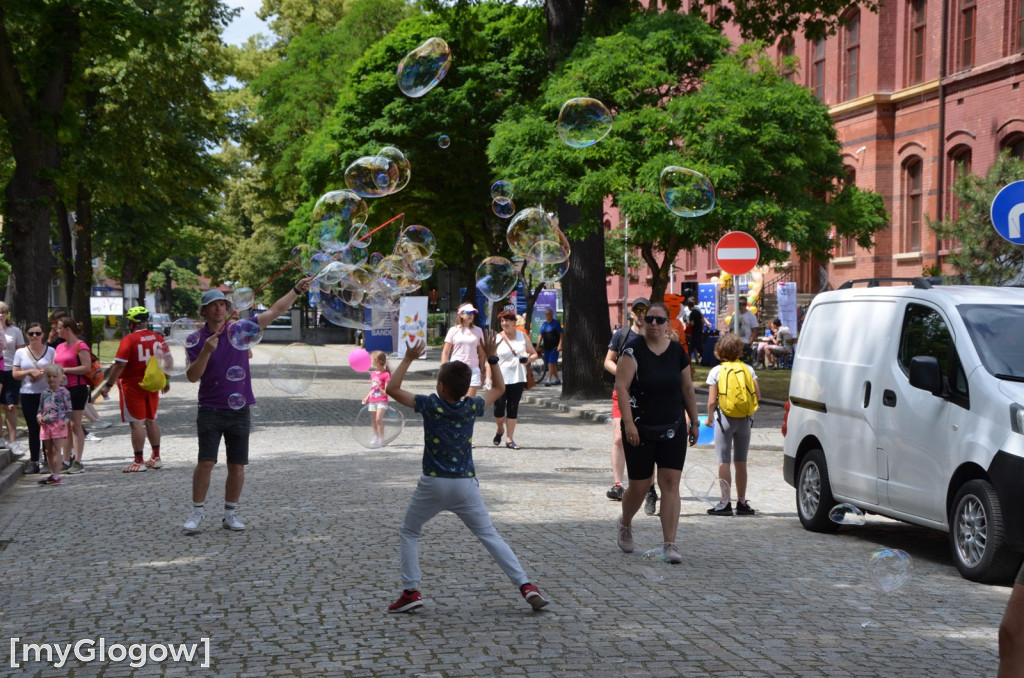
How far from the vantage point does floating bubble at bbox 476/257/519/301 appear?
14.6m

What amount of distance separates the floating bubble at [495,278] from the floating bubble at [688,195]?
2335 mm

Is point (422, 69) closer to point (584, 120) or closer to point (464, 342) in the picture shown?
point (584, 120)

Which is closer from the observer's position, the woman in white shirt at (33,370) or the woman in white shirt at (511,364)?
the woman in white shirt at (33,370)

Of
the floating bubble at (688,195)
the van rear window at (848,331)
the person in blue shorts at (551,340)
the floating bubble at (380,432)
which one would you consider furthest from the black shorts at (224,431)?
the person in blue shorts at (551,340)

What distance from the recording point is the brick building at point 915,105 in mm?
33688

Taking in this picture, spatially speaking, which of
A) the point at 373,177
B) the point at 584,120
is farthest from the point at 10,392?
the point at 584,120

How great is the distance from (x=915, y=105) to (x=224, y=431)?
3310 cm

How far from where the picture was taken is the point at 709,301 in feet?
151

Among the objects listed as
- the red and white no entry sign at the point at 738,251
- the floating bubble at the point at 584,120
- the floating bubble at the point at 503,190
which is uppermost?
the floating bubble at the point at 584,120

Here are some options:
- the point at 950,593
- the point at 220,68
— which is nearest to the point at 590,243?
the point at 220,68

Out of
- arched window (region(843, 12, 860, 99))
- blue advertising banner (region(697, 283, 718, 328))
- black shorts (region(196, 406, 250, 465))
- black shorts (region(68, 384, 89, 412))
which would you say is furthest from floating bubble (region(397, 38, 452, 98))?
→ blue advertising banner (region(697, 283, 718, 328))

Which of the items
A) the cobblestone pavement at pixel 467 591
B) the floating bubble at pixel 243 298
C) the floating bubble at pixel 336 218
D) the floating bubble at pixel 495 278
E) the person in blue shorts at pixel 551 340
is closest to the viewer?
the cobblestone pavement at pixel 467 591

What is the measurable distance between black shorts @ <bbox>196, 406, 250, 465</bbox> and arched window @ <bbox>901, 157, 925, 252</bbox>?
3238 cm

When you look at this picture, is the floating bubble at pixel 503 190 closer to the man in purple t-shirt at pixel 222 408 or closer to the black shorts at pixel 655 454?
the man in purple t-shirt at pixel 222 408
